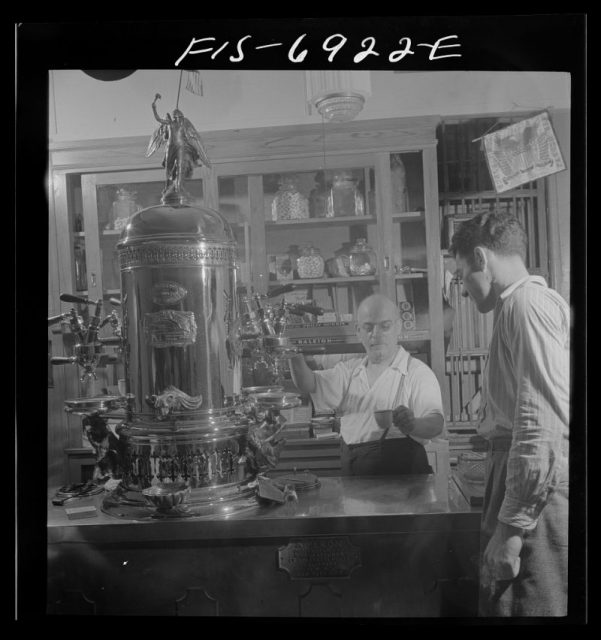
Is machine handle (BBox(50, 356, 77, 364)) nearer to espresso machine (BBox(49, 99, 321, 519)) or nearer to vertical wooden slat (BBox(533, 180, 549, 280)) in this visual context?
espresso machine (BBox(49, 99, 321, 519))

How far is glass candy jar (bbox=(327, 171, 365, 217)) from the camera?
1831mm

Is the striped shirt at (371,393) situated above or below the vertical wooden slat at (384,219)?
below

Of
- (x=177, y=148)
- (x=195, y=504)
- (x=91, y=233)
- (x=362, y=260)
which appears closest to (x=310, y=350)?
(x=362, y=260)

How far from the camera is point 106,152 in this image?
1.74 metres

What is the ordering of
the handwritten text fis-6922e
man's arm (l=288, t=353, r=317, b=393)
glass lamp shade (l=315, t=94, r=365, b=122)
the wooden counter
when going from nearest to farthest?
the wooden counter < the handwritten text fis-6922e < glass lamp shade (l=315, t=94, r=365, b=122) < man's arm (l=288, t=353, r=317, b=393)

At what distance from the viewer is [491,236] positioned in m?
1.61

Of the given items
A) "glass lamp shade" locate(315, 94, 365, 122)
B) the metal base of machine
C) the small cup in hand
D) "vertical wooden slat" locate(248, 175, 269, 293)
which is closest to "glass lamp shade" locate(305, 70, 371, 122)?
"glass lamp shade" locate(315, 94, 365, 122)

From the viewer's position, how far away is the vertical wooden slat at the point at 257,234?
1.82m

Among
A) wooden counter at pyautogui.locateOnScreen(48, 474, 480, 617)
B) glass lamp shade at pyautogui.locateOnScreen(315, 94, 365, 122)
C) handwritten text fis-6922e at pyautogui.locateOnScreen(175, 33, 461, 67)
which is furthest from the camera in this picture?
glass lamp shade at pyautogui.locateOnScreen(315, 94, 365, 122)

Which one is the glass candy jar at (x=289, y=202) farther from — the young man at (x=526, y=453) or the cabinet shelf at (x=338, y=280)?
the young man at (x=526, y=453)

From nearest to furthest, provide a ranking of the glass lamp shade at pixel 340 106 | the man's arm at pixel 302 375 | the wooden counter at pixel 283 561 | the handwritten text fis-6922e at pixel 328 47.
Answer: the wooden counter at pixel 283 561, the handwritten text fis-6922e at pixel 328 47, the glass lamp shade at pixel 340 106, the man's arm at pixel 302 375

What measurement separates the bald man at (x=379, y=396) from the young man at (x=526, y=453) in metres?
0.17

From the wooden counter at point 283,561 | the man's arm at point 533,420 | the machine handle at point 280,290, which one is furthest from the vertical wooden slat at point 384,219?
the wooden counter at point 283,561

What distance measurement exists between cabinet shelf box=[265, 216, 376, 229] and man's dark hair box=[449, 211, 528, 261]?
10.7 inches
